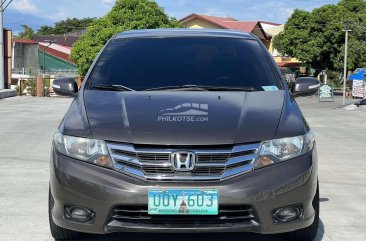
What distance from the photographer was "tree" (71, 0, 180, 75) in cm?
3566

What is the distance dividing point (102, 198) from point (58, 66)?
60.1m

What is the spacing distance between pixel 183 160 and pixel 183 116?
398 mm

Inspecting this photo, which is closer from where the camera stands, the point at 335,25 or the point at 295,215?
the point at 295,215

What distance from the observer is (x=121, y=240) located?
436 centimetres

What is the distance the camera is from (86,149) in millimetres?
3688

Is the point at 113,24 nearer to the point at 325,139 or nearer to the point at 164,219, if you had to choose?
the point at 325,139

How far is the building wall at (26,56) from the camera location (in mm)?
57688

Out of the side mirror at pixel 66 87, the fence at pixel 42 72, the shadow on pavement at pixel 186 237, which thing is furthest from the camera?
Answer: the fence at pixel 42 72

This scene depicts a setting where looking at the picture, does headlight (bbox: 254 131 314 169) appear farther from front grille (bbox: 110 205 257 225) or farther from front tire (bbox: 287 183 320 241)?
front tire (bbox: 287 183 320 241)

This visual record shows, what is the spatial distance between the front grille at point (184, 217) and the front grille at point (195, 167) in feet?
0.72

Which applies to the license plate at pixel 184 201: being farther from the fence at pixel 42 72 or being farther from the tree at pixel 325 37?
the fence at pixel 42 72

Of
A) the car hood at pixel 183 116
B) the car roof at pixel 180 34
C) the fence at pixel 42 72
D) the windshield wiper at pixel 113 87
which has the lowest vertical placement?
the fence at pixel 42 72

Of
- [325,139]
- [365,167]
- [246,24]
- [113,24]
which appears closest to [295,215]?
[365,167]

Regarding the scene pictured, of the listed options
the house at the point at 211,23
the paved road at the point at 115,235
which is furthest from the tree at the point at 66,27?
the paved road at the point at 115,235
